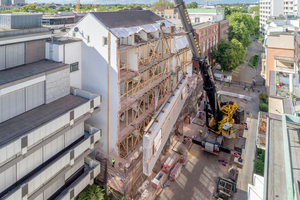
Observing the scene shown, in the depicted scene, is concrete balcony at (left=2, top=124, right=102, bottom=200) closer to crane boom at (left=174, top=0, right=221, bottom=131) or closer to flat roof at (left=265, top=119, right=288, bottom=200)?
flat roof at (left=265, top=119, right=288, bottom=200)

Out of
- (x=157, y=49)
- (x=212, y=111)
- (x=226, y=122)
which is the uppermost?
(x=157, y=49)

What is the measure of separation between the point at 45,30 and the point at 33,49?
2592 mm

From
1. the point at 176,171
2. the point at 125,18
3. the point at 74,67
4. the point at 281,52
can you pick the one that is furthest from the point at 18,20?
the point at 281,52

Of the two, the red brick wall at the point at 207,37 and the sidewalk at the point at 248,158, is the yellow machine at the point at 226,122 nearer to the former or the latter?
the sidewalk at the point at 248,158

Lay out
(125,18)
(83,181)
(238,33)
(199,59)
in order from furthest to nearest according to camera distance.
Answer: (238,33), (199,59), (125,18), (83,181)

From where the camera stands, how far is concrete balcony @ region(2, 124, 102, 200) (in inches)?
541

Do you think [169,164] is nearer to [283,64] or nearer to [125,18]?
[125,18]

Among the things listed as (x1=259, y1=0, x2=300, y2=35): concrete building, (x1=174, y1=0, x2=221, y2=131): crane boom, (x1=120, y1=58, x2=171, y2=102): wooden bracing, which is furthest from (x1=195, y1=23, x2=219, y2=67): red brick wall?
(x1=259, y1=0, x2=300, y2=35): concrete building

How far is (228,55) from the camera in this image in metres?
60.7

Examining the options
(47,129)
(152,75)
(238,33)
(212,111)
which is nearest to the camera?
(47,129)

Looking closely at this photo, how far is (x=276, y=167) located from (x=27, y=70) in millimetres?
19991

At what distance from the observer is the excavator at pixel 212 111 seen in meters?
25.9

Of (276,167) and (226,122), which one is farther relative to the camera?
(226,122)

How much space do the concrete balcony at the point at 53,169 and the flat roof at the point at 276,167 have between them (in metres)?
Answer: 14.0
